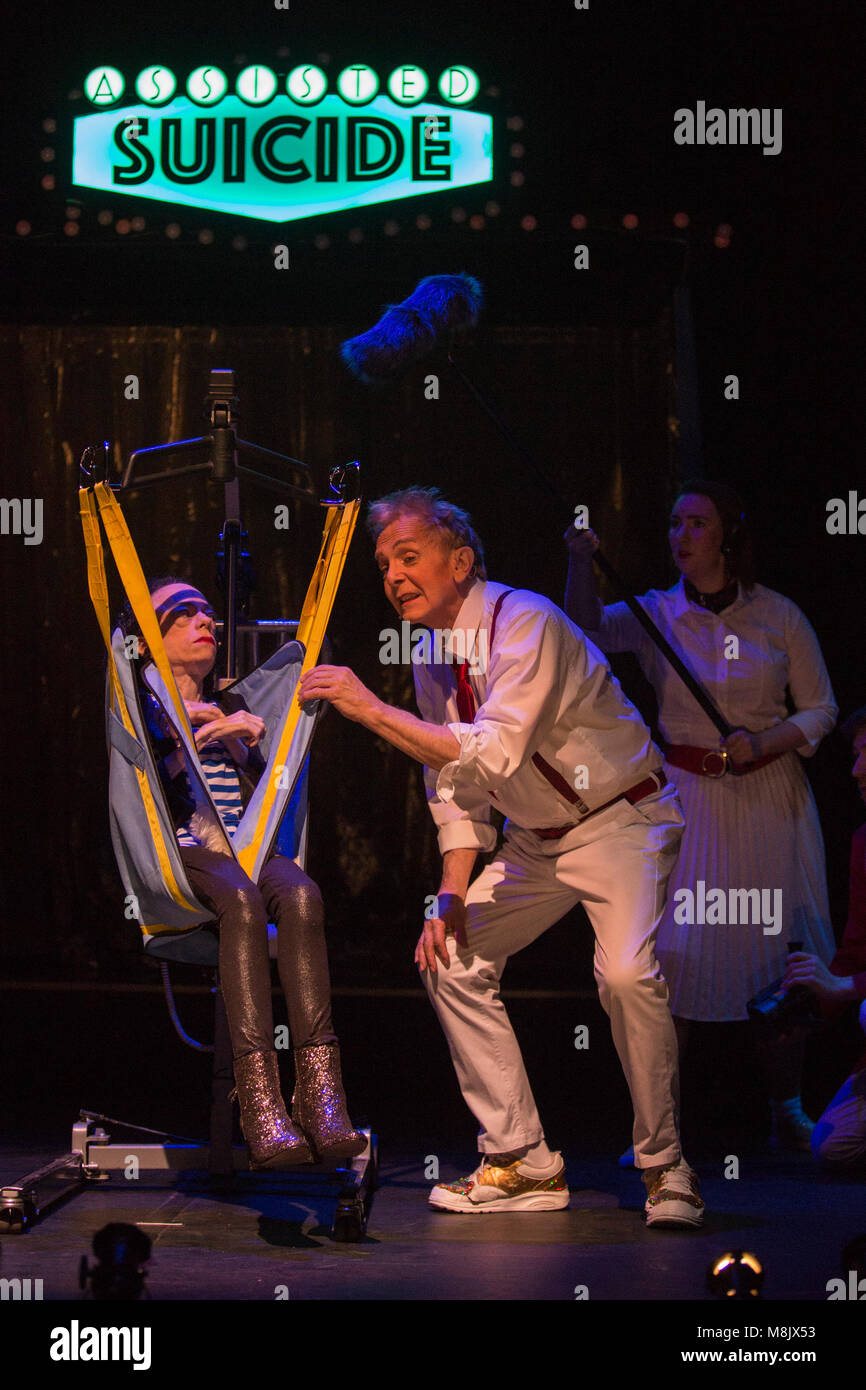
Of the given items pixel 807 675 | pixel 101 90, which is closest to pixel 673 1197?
pixel 807 675

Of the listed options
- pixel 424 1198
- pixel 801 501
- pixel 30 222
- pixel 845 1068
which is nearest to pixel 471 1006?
pixel 424 1198

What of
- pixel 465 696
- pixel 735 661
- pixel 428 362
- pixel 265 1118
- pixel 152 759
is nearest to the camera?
pixel 265 1118

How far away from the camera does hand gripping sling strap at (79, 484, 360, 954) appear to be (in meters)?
3.31

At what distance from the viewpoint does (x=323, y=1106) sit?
3104mm

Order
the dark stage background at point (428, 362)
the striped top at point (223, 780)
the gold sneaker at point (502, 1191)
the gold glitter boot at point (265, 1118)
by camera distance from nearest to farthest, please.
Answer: the gold glitter boot at point (265, 1118), the gold sneaker at point (502, 1191), the striped top at point (223, 780), the dark stage background at point (428, 362)

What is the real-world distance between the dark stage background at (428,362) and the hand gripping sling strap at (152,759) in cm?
172

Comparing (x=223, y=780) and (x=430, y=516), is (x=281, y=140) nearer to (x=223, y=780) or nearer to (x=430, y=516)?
(x=430, y=516)

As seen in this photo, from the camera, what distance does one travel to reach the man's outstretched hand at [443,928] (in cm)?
346

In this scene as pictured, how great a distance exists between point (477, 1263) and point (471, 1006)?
28.9 inches

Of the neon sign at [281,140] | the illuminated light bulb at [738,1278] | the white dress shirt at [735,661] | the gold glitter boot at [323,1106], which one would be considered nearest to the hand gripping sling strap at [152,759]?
the gold glitter boot at [323,1106]

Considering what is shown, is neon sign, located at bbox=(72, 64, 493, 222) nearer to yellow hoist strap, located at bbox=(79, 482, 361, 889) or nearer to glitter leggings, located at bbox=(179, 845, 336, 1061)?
yellow hoist strap, located at bbox=(79, 482, 361, 889)

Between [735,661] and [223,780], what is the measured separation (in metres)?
1.50

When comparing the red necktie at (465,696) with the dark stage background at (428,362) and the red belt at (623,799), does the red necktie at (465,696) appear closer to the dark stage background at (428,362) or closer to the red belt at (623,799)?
the red belt at (623,799)

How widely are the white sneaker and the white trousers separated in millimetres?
28
